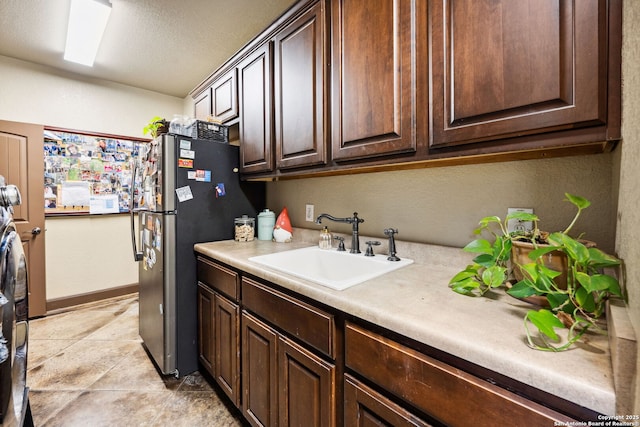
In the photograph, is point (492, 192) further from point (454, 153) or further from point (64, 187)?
point (64, 187)

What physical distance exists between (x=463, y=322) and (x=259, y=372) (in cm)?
98

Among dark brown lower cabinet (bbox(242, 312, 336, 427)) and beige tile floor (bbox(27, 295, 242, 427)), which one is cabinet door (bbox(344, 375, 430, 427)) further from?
beige tile floor (bbox(27, 295, 242, 427))

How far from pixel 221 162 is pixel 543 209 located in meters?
1.86

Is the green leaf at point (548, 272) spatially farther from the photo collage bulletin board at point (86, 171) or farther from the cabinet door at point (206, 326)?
the photo collage bulletin board at point (86, 171)

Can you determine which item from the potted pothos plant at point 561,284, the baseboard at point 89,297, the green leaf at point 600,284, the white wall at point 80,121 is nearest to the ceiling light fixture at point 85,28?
the white wall at point 80,121

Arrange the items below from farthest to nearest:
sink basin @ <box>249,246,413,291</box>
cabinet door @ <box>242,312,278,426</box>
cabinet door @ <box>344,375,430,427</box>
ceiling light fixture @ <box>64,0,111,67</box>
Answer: ceiling light fixture @ <box>64,0,111,67</box>, sink basin @ <box>249,246,413,291</box>, cabinet door @ <box>242,312,278,426</box>, cabinet door @ <box>344,375,430,427</box>

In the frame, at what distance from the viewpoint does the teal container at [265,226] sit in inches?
84.3

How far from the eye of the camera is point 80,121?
3.09 metres

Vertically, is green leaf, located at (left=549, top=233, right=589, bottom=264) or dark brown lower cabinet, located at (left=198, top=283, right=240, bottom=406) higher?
green leaf, located at (left=549, top=233, right=589, bottom=264)

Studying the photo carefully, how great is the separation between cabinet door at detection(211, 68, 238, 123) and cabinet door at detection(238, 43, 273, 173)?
0.36 feet

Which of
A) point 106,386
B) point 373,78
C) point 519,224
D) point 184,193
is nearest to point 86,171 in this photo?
point 184,193

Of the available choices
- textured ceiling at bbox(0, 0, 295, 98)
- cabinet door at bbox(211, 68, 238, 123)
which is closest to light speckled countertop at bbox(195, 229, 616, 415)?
cabinet door at bbox(211, 68, 238, 123)

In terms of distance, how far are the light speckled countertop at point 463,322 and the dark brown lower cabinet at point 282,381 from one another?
25 cm

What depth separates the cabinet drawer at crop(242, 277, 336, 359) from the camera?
98 centimetres
